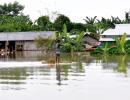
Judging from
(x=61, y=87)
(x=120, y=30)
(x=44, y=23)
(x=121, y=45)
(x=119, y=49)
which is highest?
(x=44, y=23)

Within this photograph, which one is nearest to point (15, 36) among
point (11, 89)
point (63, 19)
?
point (63, 19)

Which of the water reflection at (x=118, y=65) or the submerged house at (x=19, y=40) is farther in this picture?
the submerged house at (x=19, y=40)

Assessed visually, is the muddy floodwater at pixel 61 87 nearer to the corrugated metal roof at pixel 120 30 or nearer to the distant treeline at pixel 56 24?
the corrugated metal roof at pixel 120 30

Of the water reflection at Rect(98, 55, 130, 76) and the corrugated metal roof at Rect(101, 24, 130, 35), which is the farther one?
the corrugated metal roof at Rect(101, 24, 130, 35)

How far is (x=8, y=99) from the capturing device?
14.4 m

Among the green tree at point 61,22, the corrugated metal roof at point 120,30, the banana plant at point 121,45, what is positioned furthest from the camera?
the green tree at point 61,22

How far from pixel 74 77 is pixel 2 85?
3844 mm

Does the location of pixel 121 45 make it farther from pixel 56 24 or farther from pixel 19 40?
pixel 56 24

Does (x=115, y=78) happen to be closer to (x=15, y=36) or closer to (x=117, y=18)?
(x=15, y=36)


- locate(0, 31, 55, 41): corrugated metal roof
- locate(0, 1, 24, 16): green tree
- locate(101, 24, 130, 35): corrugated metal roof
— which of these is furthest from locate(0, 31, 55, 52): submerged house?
locate(0, 1, 24, 16): green tree

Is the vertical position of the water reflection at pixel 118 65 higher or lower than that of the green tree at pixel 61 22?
lower

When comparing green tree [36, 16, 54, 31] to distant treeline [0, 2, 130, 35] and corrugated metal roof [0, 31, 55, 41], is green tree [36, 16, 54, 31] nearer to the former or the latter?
distant treeline [0, 2, 130, 35]

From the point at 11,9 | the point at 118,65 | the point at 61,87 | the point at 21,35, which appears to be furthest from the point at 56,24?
the point at 61,87

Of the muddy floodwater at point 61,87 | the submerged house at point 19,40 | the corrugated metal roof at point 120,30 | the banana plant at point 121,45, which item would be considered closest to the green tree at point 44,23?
the submerged house at point 19,40
